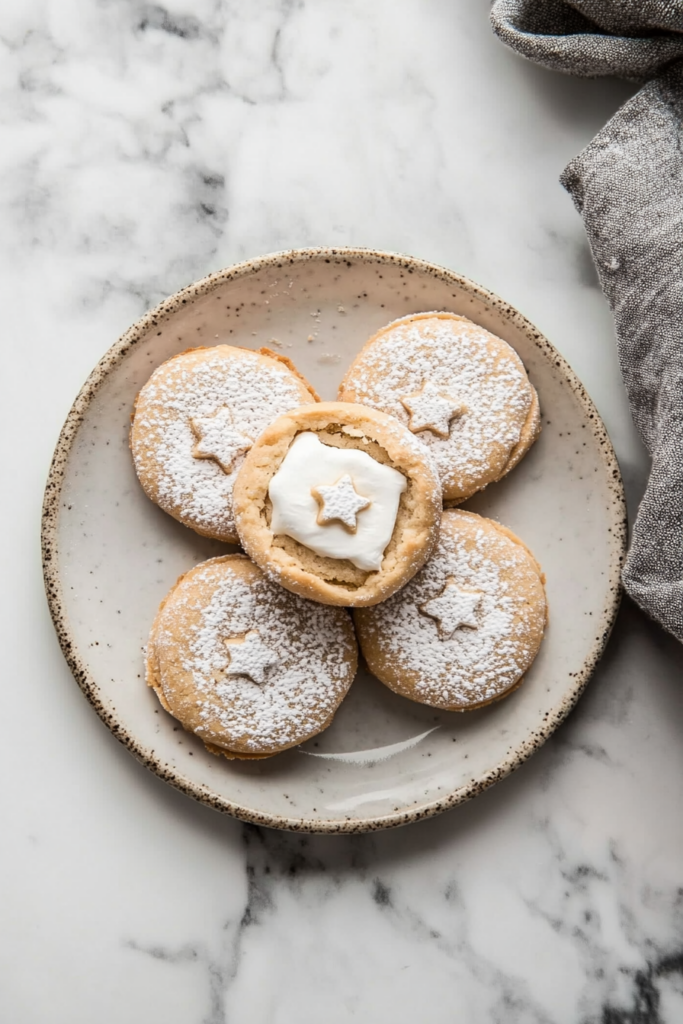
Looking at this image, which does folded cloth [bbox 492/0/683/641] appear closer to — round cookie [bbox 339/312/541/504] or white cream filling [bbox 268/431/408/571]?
round cookie [bbox 339/312/541/504]

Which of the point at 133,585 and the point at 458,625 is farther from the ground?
the point at 458,625

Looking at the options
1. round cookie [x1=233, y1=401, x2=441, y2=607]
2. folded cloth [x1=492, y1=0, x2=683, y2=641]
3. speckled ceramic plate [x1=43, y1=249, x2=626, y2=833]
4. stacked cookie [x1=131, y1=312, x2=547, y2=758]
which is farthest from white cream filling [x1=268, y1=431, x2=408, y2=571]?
folded cloth [x1=492, y1=0, x2=683, y2=641]

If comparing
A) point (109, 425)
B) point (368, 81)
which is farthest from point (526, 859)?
point (368, 81)

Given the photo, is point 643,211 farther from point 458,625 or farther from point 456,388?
point 458,625

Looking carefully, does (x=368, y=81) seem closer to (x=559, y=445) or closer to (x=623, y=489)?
(x=559, y=445)

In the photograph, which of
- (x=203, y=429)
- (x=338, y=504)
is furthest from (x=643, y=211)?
(x=203, y=429)

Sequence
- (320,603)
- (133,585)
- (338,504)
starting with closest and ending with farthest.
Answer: (338,504)
(320,603)
(133,585)
